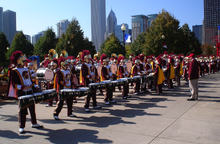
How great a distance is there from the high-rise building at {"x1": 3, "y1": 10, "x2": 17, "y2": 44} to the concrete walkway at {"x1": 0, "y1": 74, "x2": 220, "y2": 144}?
155831 millimetres

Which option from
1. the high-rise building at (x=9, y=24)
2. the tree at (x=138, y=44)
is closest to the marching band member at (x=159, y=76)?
the tree at (x=138, y=44)

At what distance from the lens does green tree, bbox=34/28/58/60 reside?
40875 mm

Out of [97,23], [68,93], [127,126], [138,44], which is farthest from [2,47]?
[97,23]

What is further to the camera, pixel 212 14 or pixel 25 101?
pixel 212 14

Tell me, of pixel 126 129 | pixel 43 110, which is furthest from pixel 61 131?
pixel 43 110

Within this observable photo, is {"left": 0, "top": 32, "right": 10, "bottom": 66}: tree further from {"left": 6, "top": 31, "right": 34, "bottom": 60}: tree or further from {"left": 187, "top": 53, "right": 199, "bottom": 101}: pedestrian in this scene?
{"left": 187, "top": 53, "right": 199, "bottom": 101}: pedestrian

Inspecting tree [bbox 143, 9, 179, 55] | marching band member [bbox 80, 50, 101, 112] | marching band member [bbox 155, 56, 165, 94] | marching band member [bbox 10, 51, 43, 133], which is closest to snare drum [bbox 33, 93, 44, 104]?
marching band member [bbox 10, 51, 43, 133]

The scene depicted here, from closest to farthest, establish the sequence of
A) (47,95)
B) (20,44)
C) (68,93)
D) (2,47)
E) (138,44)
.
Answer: (47,95), (68,93), (20,44), (2,47), (138,44)

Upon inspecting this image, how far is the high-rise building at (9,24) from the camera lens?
146 meters

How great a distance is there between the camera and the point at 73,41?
40531 millimetres

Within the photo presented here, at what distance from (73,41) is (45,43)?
586 centimetres

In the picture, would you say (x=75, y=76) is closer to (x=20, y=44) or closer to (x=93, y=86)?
(x=93, y=86)

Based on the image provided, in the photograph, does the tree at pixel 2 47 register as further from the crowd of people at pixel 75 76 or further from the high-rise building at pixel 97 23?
the high-rise building at pixel 97 23

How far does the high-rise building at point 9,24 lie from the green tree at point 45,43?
118055 millimetres
